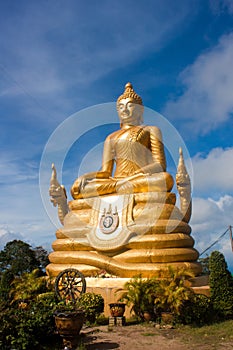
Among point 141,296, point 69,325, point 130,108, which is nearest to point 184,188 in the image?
point 130,108

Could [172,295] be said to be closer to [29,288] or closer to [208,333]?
[208,333]

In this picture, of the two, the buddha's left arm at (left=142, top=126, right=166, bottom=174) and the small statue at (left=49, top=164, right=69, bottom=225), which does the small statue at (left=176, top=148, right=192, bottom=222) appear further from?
the small statue at (left=49, top=164, right=69, bottom=225)

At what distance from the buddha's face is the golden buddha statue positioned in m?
0.77

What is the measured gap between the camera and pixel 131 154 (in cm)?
1570

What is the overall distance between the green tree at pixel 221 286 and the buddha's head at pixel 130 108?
331 inches

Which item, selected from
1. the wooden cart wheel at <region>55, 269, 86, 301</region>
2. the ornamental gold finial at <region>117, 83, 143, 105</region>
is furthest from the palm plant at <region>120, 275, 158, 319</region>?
the ornamental gold finial at <region>117, 83, 143, 105</region>

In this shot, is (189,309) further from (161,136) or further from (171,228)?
(161,136)

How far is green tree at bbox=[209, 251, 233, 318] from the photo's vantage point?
33.2 feet

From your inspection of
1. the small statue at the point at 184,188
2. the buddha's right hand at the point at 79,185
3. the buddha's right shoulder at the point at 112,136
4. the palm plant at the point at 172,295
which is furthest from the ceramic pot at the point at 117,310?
the buddha's right shoulder at the point at 112,136

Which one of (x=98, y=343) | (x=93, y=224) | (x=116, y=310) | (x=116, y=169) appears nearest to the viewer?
(x=98, y=343)

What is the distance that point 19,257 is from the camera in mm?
22922

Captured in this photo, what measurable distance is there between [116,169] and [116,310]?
24.9 ft

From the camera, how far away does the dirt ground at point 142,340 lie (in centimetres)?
734

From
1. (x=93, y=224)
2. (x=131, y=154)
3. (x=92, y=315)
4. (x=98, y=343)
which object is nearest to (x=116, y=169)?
(x=131, y=154)
